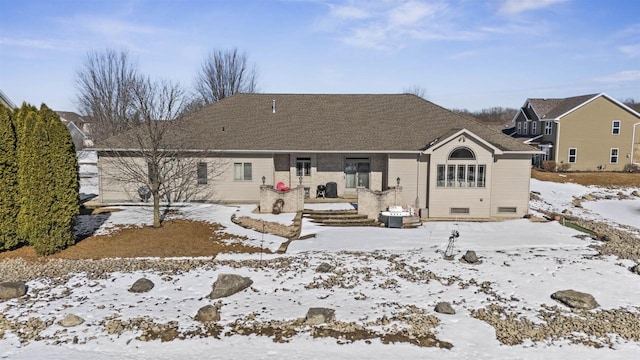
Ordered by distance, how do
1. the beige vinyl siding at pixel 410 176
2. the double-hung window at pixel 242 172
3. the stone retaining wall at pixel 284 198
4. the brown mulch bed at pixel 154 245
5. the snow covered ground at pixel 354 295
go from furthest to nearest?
the double-hung window at pixel 242 172, the beige vinyl siding at pixel 410 176, the stone retaining wall at pixel 284 198, the brown mulch bed at pixel 154 245, the snow covered ground at pixel 354 295

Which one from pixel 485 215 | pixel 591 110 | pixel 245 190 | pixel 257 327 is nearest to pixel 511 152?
pixel 485 215

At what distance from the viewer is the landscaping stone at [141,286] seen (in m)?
11.0

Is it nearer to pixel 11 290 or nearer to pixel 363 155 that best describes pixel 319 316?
pixel 11 290

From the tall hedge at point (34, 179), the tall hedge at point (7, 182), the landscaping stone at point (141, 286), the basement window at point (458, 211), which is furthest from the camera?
the basement window at point (458, 211)

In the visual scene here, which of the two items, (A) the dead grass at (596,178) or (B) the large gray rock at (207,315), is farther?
(A) the dead grass at (596,178)

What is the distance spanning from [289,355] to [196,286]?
4166 millimetres

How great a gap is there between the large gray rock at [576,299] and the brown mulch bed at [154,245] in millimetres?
8919

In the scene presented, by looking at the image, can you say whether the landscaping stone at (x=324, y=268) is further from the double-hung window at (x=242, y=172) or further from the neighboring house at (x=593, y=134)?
the neighboring house at (x=593, y=134)

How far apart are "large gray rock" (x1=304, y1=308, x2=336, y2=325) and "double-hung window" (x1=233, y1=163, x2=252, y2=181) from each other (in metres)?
13.5

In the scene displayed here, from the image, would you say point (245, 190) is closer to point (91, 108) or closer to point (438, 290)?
point (438, 290)

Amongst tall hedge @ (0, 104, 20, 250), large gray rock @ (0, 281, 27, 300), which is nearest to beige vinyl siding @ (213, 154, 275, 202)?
tall hedge @ (0, 104, 20, 250)

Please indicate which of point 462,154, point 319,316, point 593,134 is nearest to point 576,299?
point 319,316

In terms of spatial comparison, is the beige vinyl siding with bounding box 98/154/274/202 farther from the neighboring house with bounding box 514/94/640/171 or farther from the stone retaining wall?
the neighboring house with bounding box 514/94/640/171

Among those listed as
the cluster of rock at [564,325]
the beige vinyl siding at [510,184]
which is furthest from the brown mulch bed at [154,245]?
the beige vinyl siding at [510,184]
